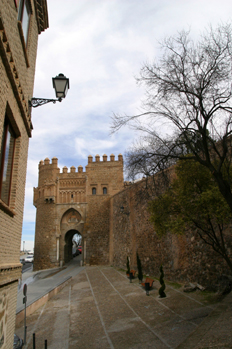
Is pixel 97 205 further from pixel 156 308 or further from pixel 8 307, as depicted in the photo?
pixel 8 307

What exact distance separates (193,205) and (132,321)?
3.89 metres

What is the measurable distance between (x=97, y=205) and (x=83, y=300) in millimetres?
13047

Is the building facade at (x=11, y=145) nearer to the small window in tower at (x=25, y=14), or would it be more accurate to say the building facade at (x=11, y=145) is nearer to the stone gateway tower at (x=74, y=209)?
the small window in tower at (x=25, y=14)

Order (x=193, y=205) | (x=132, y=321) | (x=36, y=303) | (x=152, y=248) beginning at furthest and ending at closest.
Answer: (x=152, y=248)
(x=36, y=303)
(x=132, y=321)
(x=193, y=205)

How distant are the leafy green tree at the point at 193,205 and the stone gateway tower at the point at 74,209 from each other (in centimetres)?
1590

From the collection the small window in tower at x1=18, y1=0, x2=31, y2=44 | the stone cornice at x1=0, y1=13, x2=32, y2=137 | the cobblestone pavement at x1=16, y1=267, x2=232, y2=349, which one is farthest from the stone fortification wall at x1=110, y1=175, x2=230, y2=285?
the small window in tower at x1=18, y1=0, x2=31, y2=44

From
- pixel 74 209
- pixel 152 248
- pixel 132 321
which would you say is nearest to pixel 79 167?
pixel 74 209

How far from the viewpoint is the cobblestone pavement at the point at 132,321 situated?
17.4 ft

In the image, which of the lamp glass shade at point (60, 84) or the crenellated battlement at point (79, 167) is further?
the crenellated battlement at point (79, 167)

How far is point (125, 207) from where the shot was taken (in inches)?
764

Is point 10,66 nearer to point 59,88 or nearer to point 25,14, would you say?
point 59,88

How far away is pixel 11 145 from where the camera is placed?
439cm

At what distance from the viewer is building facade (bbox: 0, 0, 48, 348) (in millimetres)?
3521

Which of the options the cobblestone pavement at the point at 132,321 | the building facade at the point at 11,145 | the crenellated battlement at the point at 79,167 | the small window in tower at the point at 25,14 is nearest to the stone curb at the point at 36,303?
the cobblestone pavement at the point at 132,321
